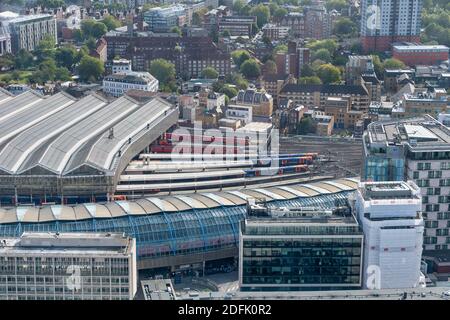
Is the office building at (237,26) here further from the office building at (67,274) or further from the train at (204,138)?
the office building at (67,274)

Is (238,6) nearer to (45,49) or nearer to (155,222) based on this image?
(45,49)

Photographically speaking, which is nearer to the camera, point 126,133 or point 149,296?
point 149,296

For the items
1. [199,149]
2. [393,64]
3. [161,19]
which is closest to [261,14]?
[161,19]

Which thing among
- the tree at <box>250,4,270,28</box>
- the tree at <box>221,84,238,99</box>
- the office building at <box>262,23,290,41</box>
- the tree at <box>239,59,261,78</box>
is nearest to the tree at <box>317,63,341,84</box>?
the tree at <box>239,59,261,78</box>

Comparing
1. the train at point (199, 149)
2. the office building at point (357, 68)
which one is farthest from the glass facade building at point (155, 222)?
the office building at point (357, 68)

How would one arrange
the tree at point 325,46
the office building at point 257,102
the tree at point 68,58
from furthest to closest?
the tree at point 325,46 < the tree at point 68,58 < the office building at point 257,102
